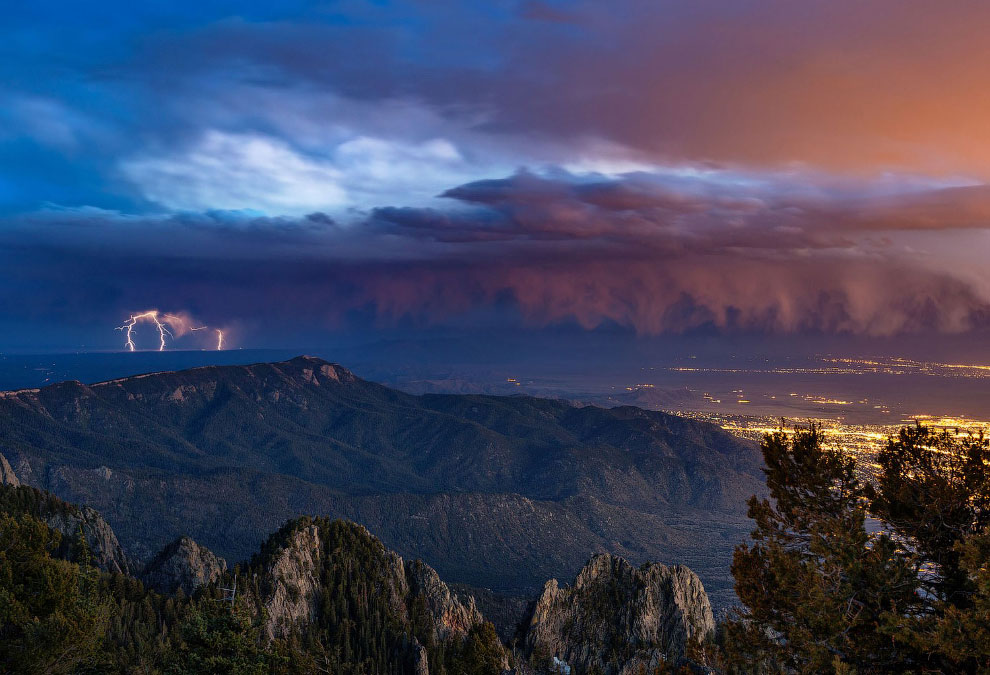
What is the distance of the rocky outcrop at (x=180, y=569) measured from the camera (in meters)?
151

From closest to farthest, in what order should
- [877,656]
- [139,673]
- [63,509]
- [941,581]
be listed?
[877,656]
[941,581]
[139,673]
[63,509]

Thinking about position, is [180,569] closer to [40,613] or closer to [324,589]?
[324,589]

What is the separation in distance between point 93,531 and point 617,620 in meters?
128

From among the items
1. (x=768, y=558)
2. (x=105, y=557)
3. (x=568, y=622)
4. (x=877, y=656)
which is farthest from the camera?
(x=105, y=557)

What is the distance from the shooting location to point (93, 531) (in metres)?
164

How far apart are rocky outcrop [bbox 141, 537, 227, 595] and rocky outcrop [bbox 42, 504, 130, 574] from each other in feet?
26.5

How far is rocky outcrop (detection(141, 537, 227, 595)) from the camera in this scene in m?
151

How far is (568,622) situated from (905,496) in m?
125

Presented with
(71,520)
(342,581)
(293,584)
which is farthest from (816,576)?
(71,520)

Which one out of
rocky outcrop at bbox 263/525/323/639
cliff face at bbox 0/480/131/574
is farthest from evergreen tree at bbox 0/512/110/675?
cliff face at bbox 0/480/131/574

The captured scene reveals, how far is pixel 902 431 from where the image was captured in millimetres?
30344

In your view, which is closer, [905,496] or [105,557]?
[905,496]

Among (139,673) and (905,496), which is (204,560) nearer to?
(139,673)

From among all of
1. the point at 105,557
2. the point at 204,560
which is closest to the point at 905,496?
the point at 204,560
